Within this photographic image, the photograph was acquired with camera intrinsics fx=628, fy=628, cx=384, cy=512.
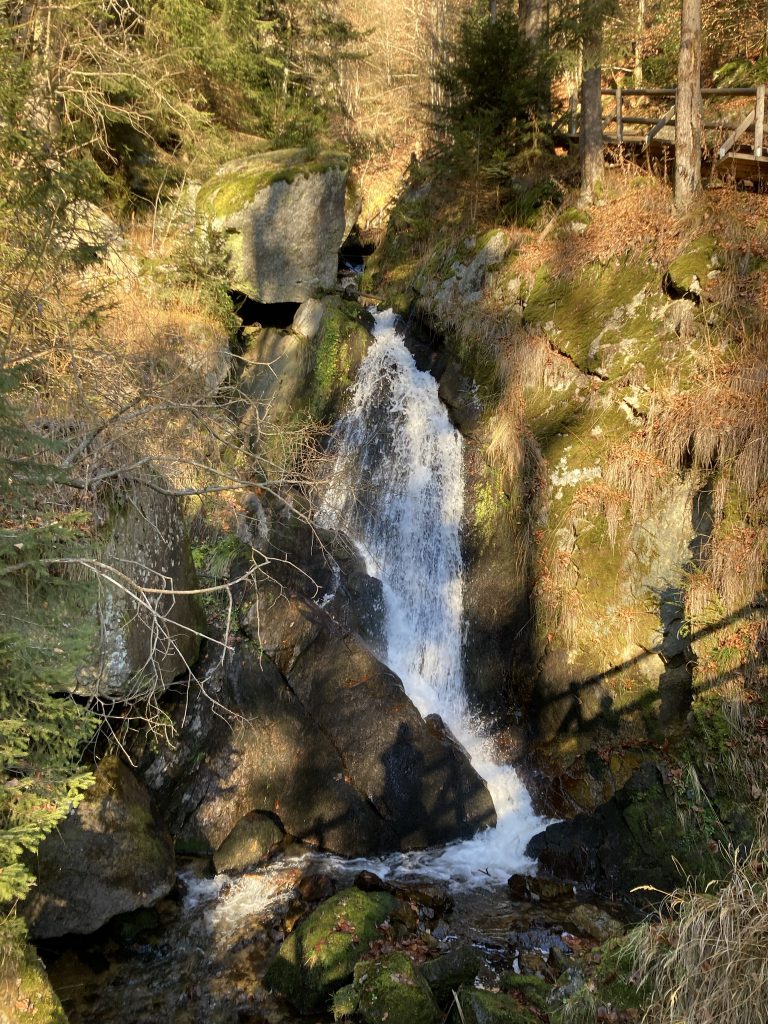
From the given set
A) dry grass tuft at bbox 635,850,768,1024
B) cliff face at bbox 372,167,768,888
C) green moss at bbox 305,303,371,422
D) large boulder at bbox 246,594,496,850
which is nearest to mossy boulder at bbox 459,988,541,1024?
dry grass tuft at bbox 635,850,768,1024

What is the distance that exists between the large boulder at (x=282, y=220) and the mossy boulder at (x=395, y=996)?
40.1 ft

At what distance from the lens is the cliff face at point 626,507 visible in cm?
649

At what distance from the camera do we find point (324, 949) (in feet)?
16.9

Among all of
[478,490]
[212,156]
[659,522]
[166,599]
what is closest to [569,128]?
[212,156]

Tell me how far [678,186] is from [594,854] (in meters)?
8.81

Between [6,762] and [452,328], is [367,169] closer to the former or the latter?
[452,328]

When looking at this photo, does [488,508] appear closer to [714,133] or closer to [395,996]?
[395,996]

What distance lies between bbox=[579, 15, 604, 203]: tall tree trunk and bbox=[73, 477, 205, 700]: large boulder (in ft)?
27.7

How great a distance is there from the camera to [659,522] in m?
7.34

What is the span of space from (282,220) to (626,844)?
12.8 meters

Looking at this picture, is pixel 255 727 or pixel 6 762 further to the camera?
pixel 255 727

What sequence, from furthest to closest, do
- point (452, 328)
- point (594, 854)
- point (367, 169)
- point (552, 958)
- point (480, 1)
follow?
point (367, 169)
point (480, 1)
point (452, 328)
point (594, 854)
point (552, 958)

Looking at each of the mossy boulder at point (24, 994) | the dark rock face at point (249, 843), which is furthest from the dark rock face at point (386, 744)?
the mossy boulder at point (24, 994)

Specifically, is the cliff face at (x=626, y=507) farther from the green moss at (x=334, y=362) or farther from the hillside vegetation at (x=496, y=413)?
Answer: the green moss at (x=334, y=362)
